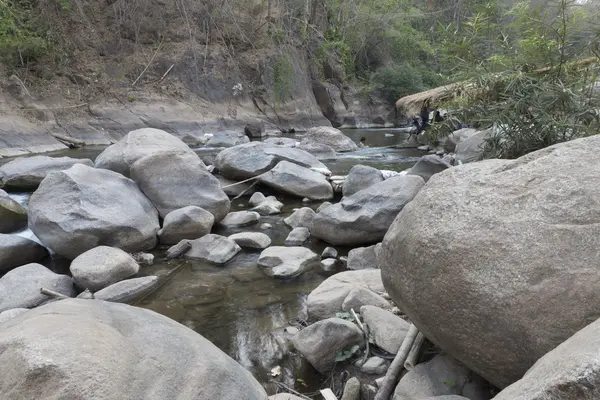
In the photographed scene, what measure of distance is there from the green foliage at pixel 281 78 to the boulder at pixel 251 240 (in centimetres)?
1524

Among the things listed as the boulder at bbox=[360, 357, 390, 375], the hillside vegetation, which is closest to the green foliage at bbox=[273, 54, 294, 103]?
the hillside vegetation

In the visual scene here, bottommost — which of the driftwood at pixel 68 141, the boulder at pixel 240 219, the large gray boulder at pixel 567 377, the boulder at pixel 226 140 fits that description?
the boulder at pixel 226 140

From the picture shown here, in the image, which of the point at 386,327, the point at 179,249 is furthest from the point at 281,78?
the point at 386,327

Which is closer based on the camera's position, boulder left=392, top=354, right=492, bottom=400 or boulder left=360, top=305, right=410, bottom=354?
boulder left=392, top=354, right=492, bottom=400

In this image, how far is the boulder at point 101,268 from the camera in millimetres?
4680

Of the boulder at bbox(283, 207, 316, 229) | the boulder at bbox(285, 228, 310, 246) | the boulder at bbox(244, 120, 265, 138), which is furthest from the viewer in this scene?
the boulder at bbox(244, 120, 265, 138)

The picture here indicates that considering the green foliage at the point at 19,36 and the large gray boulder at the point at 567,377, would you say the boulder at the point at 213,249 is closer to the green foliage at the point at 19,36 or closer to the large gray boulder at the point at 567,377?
the large gray boulder at the point at 567,377

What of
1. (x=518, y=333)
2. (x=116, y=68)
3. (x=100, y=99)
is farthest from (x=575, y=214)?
(x=116, y=68)

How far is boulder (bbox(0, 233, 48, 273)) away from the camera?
202 inches

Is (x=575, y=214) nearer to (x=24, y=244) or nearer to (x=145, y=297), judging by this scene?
(x=145, y=297)

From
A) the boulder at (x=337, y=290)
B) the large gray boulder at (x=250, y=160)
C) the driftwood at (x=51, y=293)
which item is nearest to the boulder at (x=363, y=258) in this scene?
the boulder at (x=337, y=290)

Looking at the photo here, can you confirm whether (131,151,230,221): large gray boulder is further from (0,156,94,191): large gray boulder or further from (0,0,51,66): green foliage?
(0,0,51,66): green foliage

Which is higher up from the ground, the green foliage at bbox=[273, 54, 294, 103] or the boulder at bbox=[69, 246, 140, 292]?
the boulder at bbox=[69, 246, 140, 292]

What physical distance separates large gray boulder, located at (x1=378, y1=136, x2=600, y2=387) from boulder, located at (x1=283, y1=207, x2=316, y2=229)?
4126 millimetres
